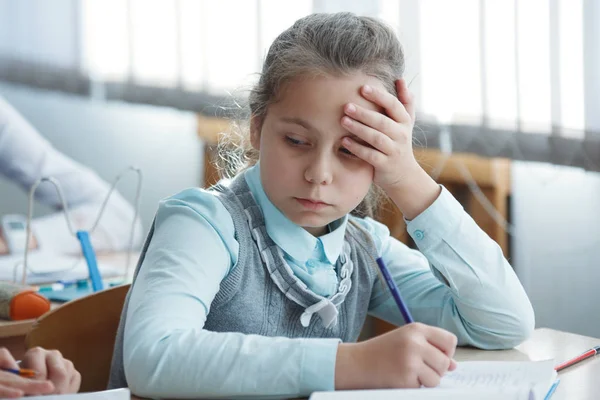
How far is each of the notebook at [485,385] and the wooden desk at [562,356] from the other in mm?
28

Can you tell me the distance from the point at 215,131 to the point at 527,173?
162cm

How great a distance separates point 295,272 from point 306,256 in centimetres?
3

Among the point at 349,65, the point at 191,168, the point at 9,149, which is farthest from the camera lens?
the point at 191,168

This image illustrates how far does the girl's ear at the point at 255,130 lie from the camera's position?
1.28 meters

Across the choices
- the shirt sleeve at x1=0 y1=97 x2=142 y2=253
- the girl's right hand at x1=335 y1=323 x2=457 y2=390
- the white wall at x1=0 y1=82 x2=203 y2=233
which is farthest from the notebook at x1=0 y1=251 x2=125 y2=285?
the white wall at x1=0 y1=82 x2=203 y2=233

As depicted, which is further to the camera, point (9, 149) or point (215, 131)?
point (215, 131)

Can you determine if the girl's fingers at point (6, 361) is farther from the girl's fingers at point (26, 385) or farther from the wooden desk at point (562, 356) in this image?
the wooden desk at point (562, 356)

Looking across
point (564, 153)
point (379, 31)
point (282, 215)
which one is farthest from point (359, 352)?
point (564, 153)

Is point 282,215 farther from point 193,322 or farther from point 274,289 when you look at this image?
point 193,322

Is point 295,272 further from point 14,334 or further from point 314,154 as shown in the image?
point 14,334

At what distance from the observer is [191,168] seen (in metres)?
3.95

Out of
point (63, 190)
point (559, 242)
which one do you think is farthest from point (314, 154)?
point (63, 190)

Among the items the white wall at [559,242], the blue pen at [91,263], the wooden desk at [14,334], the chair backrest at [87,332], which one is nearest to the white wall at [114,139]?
the white wall at [559,242]

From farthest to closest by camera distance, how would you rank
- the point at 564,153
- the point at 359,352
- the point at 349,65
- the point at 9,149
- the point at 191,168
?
the point at 191,168
the point at 9,149
the point at 564,153
the point at 349,65
the point at 359,352
